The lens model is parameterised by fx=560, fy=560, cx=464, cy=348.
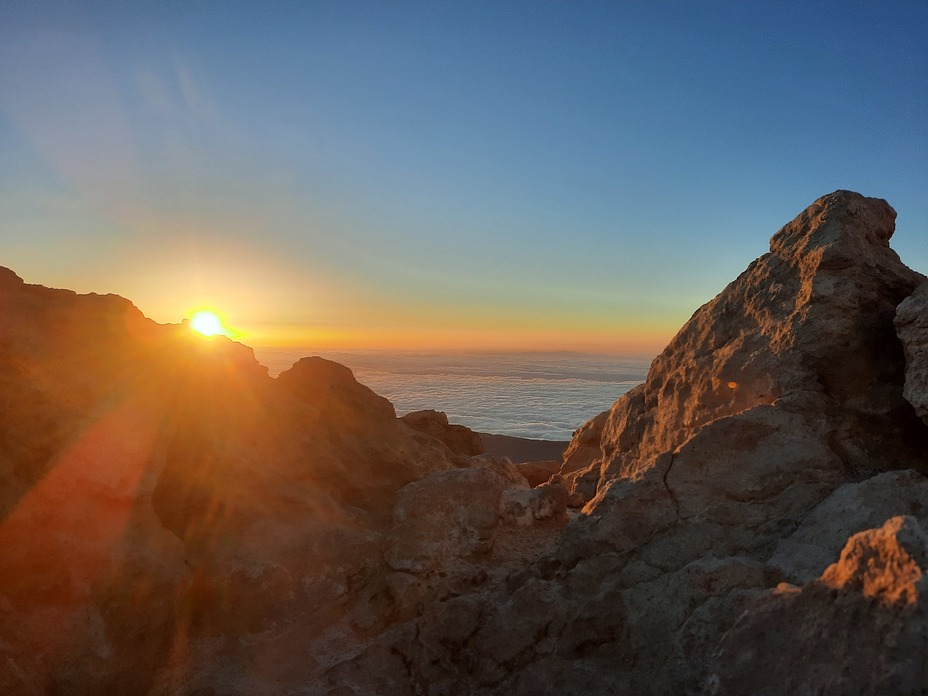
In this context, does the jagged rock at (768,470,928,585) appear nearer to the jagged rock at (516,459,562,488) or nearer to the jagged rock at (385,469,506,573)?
the jagged rock at (385,469,506,573)

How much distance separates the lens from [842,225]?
3840 mm

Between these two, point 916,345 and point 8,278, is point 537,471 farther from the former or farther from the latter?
point 8,278

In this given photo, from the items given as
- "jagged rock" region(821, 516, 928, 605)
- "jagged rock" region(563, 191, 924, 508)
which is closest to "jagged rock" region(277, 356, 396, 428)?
"jagged rock" region(563, 191, 924, 508)

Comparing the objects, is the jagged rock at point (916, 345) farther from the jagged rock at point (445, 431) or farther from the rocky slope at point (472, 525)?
the jagged rock at point (445, 431)

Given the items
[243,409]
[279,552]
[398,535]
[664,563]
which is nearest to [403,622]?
[398,535]

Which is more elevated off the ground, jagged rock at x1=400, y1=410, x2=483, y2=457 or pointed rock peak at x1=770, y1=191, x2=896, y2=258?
pointed rock peak at x1=770, y1=191, x2=896, y2=258

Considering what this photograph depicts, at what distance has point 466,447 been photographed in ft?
23.8

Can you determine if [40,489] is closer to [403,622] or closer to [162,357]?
[162,357]

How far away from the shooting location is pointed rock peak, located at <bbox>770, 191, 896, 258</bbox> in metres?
→ 3.82

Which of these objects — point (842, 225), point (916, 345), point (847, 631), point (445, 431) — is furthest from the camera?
point (445, 431)

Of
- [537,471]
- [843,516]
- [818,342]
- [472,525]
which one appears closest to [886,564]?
[843,516]

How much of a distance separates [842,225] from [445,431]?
4772 mm

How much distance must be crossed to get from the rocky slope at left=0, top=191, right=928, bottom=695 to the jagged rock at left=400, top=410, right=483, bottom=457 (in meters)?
2.32

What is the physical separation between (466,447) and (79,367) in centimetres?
445
